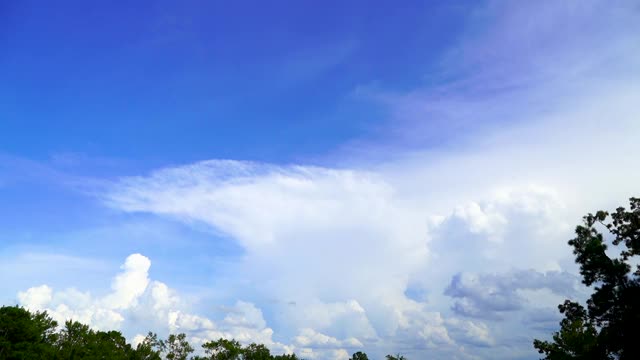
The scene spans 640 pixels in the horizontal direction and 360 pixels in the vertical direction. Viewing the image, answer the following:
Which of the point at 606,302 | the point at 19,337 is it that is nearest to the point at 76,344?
the point at 19,337

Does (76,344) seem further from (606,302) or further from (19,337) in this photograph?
(606,302)

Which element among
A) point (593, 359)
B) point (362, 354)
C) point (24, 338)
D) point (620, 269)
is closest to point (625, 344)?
point (593, 359)

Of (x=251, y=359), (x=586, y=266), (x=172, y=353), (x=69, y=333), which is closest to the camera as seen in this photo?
(x=586, y=266)

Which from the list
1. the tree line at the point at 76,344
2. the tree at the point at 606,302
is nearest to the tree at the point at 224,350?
the tree line at the point at 76,344

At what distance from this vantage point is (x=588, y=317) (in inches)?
1907

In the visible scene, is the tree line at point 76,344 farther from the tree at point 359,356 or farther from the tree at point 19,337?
the tree at point 359,356

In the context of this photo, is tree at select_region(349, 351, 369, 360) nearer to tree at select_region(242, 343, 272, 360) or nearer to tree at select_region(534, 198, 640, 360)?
tree at select_region(242, 343, 272, 360)

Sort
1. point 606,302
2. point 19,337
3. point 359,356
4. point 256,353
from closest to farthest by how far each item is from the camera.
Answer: point 606,302 < point 19,337 < point 256,353 < point 359,356

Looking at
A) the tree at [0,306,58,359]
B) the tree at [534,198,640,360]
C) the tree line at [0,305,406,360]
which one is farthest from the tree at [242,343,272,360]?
the tree at [534,198,640,360]

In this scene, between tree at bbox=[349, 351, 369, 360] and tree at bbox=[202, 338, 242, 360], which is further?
tree at bbox=[349, 351, 369, 360]

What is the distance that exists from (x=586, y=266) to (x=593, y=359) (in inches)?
341

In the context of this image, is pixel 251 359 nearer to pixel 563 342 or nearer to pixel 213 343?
pixel 213 343

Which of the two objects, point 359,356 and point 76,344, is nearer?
point 76,344

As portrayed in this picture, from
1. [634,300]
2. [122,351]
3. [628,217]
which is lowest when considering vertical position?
[122,351]
